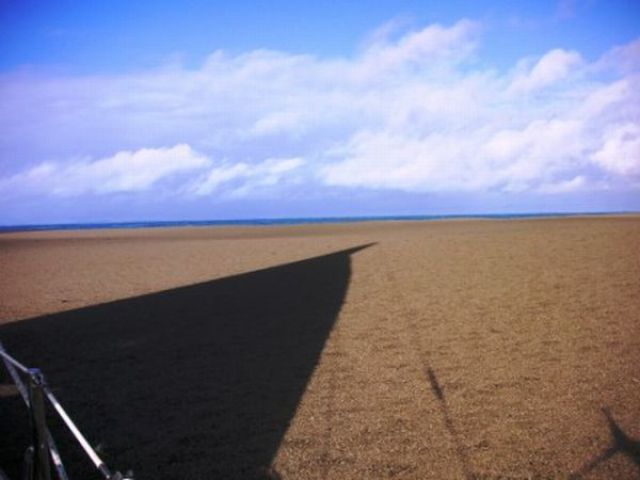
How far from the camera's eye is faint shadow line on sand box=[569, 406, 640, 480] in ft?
15.0

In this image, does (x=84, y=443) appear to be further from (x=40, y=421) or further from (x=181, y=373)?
(x=181, y=373)

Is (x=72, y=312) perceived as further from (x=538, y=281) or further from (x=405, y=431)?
(x=538, y=281)

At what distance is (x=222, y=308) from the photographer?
1229 cm

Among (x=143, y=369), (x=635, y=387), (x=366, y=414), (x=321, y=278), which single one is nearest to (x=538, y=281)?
(x=321, y=278)

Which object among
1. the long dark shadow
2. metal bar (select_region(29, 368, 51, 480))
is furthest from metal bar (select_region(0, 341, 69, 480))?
the long dark shadow

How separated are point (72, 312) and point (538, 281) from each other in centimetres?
1197

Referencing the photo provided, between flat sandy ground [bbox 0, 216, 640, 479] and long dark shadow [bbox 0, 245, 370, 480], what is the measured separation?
1.2 inches

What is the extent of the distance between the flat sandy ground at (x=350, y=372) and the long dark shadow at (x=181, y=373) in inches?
1.2

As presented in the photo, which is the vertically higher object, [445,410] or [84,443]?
[84,443]

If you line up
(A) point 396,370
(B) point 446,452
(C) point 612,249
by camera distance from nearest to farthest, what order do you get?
1. (B) point 446,452
2. (A) point 396,370
3. (C) point 612,249

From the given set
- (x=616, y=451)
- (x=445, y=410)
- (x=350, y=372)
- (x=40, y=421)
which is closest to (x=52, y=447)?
(x=40, y=421)

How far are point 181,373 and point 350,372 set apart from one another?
2476mm

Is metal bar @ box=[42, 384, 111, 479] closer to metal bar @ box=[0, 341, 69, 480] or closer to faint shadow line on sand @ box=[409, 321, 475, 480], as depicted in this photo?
metal bar @ box=[0, 341, 69, 480]

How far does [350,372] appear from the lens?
747cm
